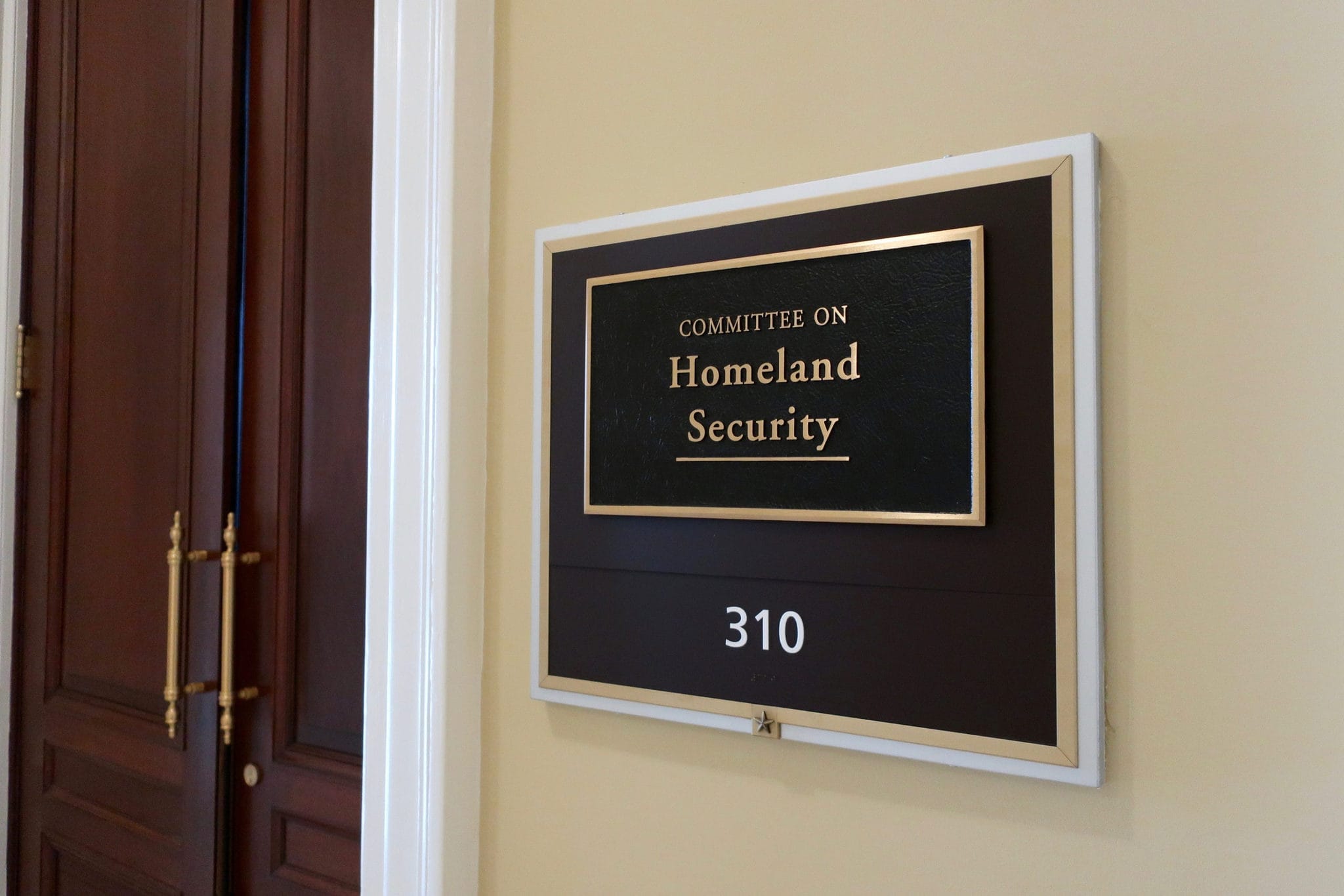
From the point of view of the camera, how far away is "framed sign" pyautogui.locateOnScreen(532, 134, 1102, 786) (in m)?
0.75

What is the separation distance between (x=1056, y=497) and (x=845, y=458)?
184 millimetres

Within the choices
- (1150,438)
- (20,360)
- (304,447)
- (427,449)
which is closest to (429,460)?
(427,449)

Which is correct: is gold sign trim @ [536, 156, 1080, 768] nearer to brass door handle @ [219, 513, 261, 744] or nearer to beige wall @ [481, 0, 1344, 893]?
beige wall @ [481, 0, 1344, 893]

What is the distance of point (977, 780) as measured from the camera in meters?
0.79

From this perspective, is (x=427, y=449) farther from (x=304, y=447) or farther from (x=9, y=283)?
(x=9, y=283)

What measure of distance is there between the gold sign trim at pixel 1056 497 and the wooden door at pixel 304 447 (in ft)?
1.79

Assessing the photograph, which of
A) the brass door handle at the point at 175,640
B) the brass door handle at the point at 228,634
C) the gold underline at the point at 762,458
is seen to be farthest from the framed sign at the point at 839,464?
the brass door handle at the point at 175,640

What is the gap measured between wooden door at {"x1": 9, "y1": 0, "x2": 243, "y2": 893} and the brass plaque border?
743 millimetres

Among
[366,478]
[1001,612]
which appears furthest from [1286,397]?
[366,478]

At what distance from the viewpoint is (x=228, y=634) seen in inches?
54.4

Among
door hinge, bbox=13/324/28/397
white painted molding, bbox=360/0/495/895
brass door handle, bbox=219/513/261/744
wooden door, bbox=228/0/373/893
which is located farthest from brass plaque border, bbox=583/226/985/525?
door hinge, bbox=13/324/28/397

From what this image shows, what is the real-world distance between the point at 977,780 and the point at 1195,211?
0.50 meters

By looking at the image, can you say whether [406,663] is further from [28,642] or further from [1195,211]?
[28,642]

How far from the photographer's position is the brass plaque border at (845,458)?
0.77 m
